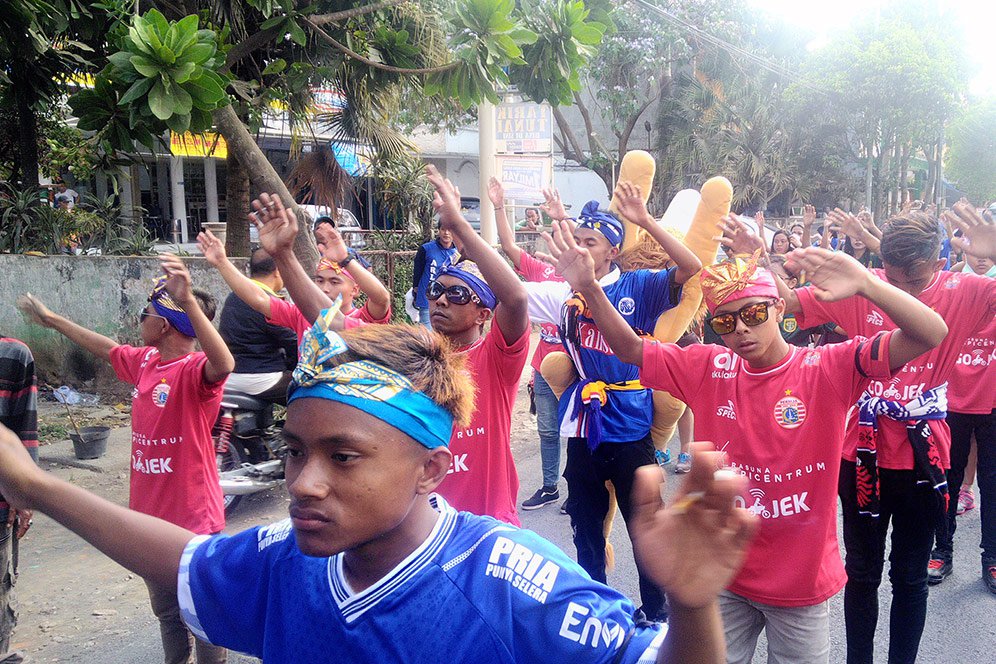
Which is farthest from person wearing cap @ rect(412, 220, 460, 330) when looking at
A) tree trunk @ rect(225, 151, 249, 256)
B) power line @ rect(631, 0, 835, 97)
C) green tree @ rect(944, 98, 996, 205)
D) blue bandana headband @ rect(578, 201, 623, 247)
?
green tree @ rect(944, 98, 996, 205)

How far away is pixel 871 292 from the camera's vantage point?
251 centimetres

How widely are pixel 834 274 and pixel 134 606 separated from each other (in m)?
4.04

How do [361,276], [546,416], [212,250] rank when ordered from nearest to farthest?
[212,250]
[361,276]
[546,416]

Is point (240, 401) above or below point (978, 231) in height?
below

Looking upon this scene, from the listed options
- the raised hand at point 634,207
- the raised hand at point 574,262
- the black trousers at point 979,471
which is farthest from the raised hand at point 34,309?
the black trousers at point 979,471

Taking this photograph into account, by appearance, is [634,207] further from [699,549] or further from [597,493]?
[699,549]

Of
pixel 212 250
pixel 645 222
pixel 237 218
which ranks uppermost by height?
Answer: pixel 237 218

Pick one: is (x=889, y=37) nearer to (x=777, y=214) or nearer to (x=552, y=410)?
(x=777, y=214)

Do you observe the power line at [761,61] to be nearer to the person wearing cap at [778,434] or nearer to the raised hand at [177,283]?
the person wearing cap at [778,434]

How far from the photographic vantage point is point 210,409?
3500 millimetres

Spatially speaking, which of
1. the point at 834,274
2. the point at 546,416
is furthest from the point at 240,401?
the point at 834,274

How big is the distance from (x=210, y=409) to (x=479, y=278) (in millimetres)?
1299

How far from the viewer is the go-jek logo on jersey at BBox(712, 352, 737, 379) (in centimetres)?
298

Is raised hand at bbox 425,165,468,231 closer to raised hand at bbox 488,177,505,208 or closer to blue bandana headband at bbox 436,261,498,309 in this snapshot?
blue bandana headband at bbox 436,261,498,309
